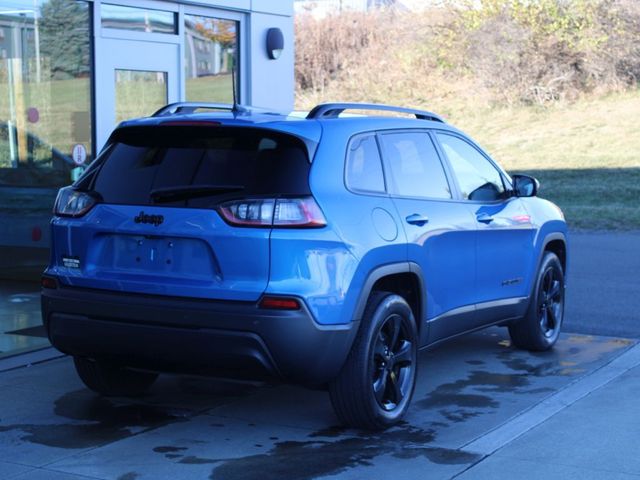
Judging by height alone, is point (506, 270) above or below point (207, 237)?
below

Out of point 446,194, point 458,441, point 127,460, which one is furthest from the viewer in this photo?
point 446,194

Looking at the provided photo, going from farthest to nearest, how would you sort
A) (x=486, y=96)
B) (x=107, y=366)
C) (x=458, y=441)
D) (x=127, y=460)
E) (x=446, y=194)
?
(x=486, y=96)
(x=446, y=194)
(x=107, y=366)
(x=458, y=441)
(x=127, y=460)

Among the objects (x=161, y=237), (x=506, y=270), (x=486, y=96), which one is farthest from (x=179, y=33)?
(x=486, y=96)

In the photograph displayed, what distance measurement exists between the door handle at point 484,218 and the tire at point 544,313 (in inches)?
40.0

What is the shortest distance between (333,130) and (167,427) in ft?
6.19

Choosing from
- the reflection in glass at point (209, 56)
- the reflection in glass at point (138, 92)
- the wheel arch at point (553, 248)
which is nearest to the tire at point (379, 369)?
the wheel arch at point (553, 248)

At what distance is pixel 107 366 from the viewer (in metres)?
6.61

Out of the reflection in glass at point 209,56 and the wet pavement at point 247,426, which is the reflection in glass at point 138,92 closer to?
the reflection in glass at point 209,56

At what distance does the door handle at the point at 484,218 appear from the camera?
733 centimetres

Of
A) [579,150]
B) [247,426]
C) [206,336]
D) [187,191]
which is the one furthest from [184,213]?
[579,150]

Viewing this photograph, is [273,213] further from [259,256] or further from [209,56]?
[209,56]

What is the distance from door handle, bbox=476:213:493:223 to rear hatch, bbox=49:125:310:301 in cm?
186

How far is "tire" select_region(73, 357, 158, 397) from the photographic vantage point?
6.74 m

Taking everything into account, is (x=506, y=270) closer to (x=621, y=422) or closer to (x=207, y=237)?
(x=621, y=422)
